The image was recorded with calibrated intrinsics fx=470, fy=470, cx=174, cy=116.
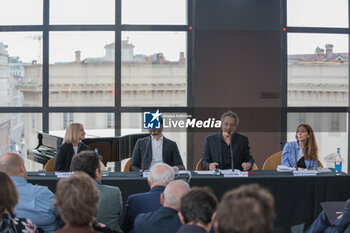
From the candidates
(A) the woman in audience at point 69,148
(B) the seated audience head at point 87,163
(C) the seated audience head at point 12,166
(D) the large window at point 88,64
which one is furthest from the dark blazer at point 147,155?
(D) the large window at point 88,64

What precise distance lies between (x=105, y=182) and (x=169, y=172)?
4.38 feet

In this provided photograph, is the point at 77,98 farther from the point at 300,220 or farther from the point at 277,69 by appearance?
the point at 300,220

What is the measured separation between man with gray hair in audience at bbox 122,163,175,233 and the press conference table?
47.3 inches

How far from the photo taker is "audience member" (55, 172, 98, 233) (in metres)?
2.08

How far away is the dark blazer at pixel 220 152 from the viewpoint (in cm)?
494

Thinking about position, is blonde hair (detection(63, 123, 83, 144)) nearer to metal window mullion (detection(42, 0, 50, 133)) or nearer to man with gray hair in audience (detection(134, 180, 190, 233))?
man with gray hair in audience (detection(134, 180, 190, 233))

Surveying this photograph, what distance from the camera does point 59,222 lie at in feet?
9.85

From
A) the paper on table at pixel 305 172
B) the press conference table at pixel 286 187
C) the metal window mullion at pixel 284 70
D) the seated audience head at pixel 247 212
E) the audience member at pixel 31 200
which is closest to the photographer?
the seated audience head at pixel 247 212

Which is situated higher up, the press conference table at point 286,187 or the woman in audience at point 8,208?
the woman in audience at point 8,208

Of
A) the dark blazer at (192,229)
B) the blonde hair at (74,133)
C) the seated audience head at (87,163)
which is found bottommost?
the dark blazer at (192,229)

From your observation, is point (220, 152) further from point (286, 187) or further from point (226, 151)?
point (286, 187)

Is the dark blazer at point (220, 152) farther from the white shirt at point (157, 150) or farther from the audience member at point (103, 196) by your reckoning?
the audience member at point (103, 196)

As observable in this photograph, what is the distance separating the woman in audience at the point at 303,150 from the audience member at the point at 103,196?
Result: 2450 mm

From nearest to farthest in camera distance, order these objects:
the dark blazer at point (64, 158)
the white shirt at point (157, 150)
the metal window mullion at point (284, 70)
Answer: the dark blazer at point (64, 158)
the white shirt at point (157, 150)
the metal window mullion at point (284, 70)
